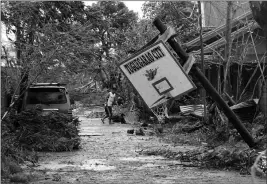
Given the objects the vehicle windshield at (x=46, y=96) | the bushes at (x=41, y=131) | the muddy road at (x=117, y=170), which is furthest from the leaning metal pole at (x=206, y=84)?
the vehicle windshield at (x=46, y=96)

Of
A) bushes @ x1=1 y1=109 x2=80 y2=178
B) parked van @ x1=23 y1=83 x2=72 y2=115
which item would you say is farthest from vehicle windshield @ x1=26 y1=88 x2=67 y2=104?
bushes @ x1=1 y1=109 x2=80 y2=178

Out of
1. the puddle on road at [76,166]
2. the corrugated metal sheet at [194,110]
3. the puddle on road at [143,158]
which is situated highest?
the corrugated metal sheet at [194,110]

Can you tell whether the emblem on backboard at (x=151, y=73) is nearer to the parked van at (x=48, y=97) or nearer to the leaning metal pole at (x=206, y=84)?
the leaning metal pole at (x=206, y=84)

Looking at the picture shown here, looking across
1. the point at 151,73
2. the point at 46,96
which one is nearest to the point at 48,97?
the point at 46,96

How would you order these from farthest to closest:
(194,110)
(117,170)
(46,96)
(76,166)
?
(194,110) → (46,96) → (76,166) → (117,170)

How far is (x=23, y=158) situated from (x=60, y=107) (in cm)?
721

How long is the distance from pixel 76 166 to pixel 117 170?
44.6 inches

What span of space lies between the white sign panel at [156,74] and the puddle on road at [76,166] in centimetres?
295

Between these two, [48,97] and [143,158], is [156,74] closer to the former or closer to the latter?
[143,158]

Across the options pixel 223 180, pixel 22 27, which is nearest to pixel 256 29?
pixel 22 27

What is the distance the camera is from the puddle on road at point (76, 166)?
11.0 metres

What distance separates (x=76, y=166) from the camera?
1139cm

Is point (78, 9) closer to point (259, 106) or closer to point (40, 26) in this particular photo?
point (40, 26)

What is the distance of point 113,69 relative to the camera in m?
40.2
